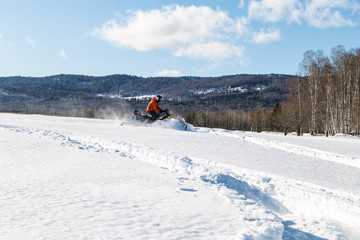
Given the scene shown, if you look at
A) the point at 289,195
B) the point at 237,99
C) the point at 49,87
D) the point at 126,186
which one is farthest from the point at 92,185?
the point at 49,87

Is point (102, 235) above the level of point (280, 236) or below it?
above

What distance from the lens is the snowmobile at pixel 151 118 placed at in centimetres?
1873

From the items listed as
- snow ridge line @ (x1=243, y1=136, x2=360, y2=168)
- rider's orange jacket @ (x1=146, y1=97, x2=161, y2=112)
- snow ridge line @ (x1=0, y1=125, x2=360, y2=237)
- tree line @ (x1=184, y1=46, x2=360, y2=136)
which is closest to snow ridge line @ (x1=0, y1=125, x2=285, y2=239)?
snow ridge line @ (x1=0, y1=125, x2=360, y2=237)

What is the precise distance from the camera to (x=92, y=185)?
5.38m

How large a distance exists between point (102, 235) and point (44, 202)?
153 cm

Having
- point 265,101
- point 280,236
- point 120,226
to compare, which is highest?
point 265,101

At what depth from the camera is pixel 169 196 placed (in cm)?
505

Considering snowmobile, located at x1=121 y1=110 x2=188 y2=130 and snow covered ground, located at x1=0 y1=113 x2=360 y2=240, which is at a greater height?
snowmobile, located at x1=121 y1=110 x2=188 y2=130

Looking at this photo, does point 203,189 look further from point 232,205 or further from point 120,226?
point 120,226

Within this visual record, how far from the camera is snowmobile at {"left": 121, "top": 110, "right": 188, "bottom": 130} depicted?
18.7 m

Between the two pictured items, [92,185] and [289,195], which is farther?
[289,195]

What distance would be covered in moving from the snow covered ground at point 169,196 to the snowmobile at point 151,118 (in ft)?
29.6

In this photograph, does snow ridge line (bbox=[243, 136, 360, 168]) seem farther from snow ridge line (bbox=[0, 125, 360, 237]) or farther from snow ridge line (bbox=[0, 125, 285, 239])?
snow ridge line (bbox=[0, 125, 285, 239])

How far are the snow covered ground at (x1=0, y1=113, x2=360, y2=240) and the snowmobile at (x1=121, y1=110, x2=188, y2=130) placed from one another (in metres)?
9.01
